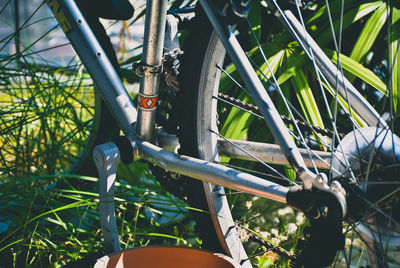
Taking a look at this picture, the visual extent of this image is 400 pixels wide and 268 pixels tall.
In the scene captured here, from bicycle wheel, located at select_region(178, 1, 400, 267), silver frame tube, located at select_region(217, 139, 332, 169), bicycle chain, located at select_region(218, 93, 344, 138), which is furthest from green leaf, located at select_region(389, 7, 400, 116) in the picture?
silver frame tube, located at select_region(217, 139, 332, 169)

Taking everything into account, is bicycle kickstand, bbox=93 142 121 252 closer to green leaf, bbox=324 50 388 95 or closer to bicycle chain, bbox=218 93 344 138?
bicycle chain, bbox=218 93 344 138

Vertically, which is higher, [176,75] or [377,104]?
[176,75]

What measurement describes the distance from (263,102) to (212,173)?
226mm

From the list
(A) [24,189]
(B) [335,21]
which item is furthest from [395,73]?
(A) [24,189]

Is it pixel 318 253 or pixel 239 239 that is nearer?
pixel 318 253

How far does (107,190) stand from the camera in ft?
4.07

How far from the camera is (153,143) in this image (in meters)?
1.32

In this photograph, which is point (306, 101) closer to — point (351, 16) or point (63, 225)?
point (351, 16)

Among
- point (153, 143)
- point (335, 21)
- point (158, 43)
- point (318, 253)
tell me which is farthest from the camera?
point (335, 21)

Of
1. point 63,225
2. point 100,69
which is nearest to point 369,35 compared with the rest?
point 100,69

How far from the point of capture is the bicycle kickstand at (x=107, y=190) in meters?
1.23

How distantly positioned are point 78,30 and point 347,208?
0.85 meters

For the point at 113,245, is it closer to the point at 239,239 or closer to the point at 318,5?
the point at 239,239

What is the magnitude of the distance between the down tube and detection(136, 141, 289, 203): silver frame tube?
7 centimetres
